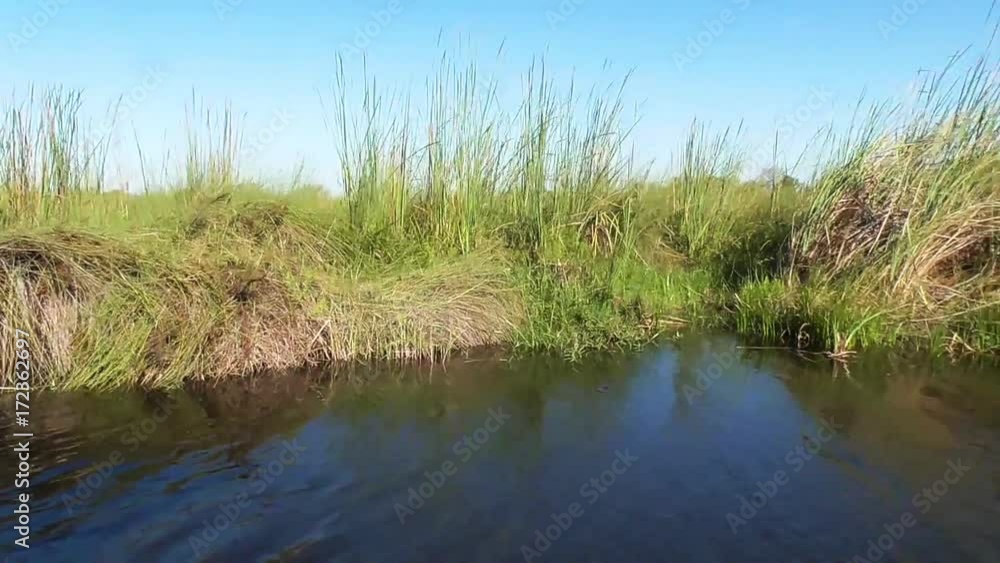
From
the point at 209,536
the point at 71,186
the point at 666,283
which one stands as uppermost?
the point at 71,186

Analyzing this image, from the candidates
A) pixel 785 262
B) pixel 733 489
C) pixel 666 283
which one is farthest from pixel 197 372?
pixel 785 262

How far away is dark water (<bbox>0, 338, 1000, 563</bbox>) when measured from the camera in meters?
2.58

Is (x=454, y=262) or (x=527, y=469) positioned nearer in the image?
(x=527, y=469)

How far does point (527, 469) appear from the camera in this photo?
10.6 feet

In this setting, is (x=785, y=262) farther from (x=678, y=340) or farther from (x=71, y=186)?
(x=71, y=186)

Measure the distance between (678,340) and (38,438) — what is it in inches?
173

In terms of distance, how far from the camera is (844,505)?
9.48ft

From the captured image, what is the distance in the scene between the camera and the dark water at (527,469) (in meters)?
2.58

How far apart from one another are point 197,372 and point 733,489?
331 cm

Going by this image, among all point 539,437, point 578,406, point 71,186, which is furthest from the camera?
point 71,186

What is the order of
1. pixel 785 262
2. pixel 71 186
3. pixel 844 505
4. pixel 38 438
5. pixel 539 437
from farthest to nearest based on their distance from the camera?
pixel 785 262 → pixel 71 186 → pixel 539 437 → pixel 38 438 → pixel 844 505

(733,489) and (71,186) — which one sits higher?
(71,186)

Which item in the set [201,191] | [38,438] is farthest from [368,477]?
[201,191]

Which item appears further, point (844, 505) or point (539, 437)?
point (539, 437)
